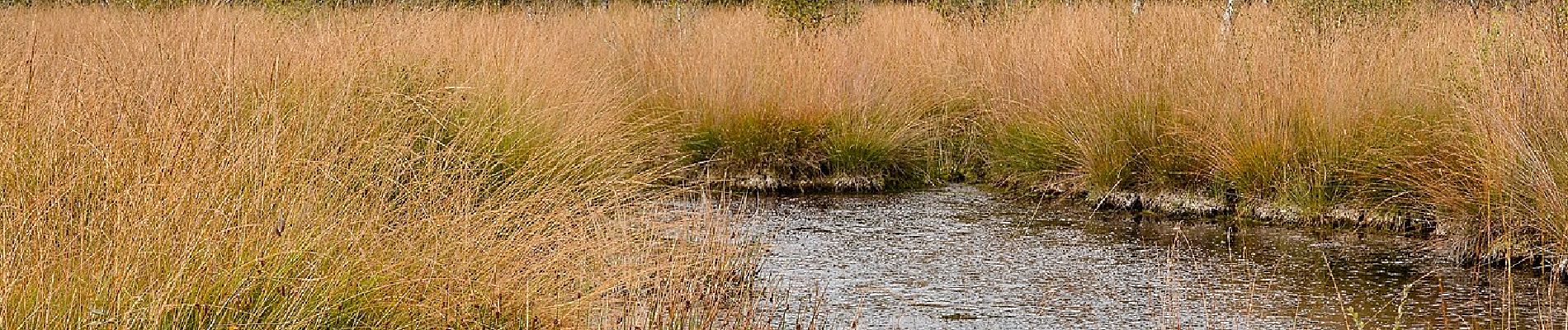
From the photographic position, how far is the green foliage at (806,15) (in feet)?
48.1

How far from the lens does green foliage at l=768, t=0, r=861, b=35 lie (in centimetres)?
1466

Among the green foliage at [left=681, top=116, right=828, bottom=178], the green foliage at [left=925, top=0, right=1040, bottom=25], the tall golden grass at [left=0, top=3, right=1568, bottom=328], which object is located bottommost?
the green foliage at [left=681, top=116, right=828, bottom=178]

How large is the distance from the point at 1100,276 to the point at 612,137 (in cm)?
254

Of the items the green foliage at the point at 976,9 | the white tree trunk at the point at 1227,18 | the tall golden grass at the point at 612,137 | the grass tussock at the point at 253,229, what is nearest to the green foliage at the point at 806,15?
the tall golden grass at the point at 612,137

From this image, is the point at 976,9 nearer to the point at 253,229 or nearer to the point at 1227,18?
the point at 1227,18

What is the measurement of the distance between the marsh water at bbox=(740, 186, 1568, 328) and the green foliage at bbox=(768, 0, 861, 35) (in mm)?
5229

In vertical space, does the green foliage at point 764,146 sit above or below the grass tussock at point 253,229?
below

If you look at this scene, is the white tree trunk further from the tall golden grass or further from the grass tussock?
the grass tussock

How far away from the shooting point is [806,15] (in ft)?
48.4

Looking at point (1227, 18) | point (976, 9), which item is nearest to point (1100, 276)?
point (1227, 18)

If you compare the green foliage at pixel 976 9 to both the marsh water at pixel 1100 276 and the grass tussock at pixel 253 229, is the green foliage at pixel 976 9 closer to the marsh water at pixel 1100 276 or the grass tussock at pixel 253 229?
the marsh water at pixel 1100 276

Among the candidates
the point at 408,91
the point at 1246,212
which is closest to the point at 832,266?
the point at 408,91

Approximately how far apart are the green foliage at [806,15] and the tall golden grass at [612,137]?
0.19 metres

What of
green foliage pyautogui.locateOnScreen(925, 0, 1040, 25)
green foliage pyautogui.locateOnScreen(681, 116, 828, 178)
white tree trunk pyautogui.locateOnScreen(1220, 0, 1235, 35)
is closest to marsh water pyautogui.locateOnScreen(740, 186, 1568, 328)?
green foliage pyautogui.locateOnScreen(681, 116, 828, 178)
